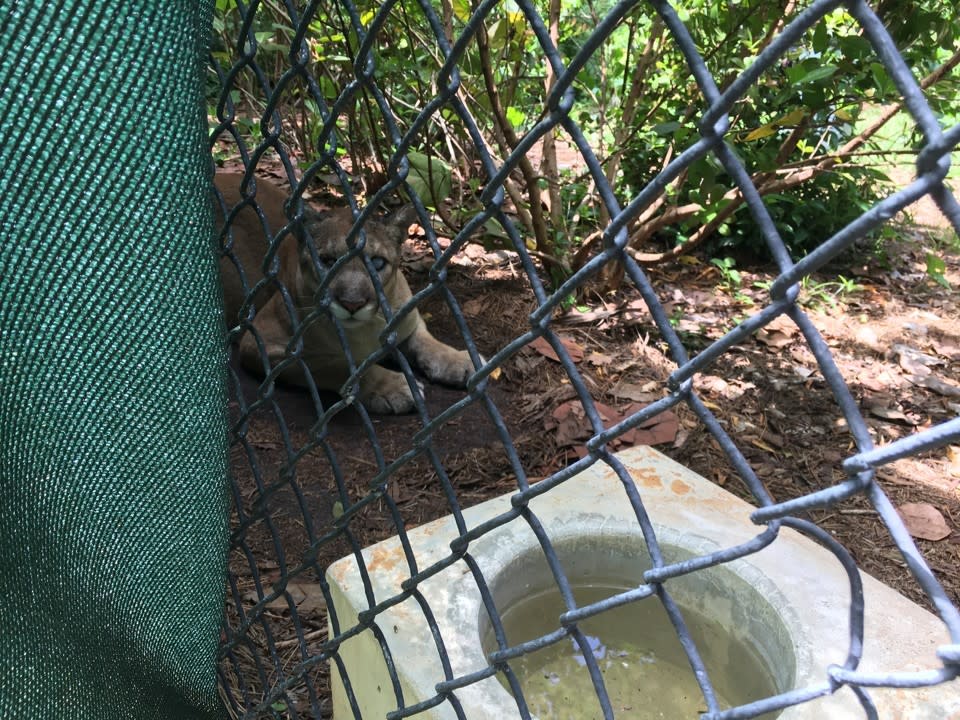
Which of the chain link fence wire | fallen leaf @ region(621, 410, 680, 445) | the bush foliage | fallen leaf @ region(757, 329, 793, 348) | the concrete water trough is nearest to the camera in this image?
the chain link fence wire

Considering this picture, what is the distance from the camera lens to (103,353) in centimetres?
126

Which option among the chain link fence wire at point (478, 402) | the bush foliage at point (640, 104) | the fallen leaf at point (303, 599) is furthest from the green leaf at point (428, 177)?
the fallen leaf at point (303, 599)

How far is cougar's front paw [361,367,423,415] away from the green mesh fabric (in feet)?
7.27

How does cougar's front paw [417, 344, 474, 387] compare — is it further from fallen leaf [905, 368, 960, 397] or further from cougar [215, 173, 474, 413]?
fallen leaf [905, 368, 960, 397]

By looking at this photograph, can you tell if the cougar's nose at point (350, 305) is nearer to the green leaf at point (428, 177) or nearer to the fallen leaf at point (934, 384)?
the green leaf at point (428, 177)

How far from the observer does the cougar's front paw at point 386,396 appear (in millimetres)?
3842

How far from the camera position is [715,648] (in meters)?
1.94

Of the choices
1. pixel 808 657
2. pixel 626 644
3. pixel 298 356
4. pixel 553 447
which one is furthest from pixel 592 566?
pixel 553 447

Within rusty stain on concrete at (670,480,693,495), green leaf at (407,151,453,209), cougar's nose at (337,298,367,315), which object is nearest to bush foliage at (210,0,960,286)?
green leaf at (407,151,453,209)

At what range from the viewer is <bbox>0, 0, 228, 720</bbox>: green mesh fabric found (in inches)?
42.3

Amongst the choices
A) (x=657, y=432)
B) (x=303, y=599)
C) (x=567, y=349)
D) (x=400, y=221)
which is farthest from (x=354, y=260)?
(x=303, y=599)

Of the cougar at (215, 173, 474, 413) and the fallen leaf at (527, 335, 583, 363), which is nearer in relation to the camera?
the cougar at (215, 173, 474, 413)

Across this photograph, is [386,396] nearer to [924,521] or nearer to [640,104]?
[640,104]

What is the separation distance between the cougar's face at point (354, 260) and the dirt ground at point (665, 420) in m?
0.51
